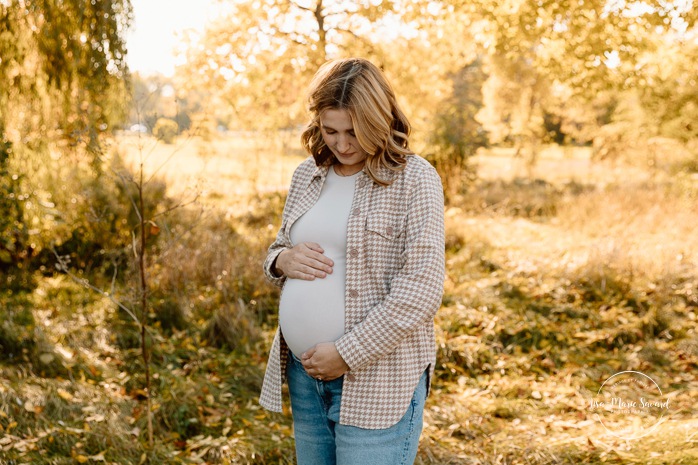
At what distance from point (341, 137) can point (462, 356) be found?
3.23 m

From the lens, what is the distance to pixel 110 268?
21.1ft

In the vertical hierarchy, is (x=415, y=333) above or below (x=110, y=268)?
above

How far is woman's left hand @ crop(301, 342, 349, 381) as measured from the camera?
5.60 ft

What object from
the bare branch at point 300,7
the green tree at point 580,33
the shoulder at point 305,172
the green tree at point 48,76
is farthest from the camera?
the bare branch at point 300,7

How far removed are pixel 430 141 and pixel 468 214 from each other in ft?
4.95

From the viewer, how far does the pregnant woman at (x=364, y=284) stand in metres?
1.67

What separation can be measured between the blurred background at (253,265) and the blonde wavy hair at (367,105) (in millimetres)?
1508

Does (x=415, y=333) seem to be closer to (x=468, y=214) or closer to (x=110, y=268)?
(x=110, y=268)

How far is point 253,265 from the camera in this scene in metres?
5.80

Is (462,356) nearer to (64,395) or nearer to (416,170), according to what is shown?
(64,395)

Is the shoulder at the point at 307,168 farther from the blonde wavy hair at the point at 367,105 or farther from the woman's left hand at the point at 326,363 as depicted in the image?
the woman's left hand at the point at 326,363

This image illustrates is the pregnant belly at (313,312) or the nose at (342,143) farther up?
the nose at (342,143)

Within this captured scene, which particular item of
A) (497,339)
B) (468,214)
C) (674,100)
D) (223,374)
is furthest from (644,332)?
(674,100)

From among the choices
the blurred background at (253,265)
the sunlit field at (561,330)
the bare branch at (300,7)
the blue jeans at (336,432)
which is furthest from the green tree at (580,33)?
the blue jeans at (336,432)
